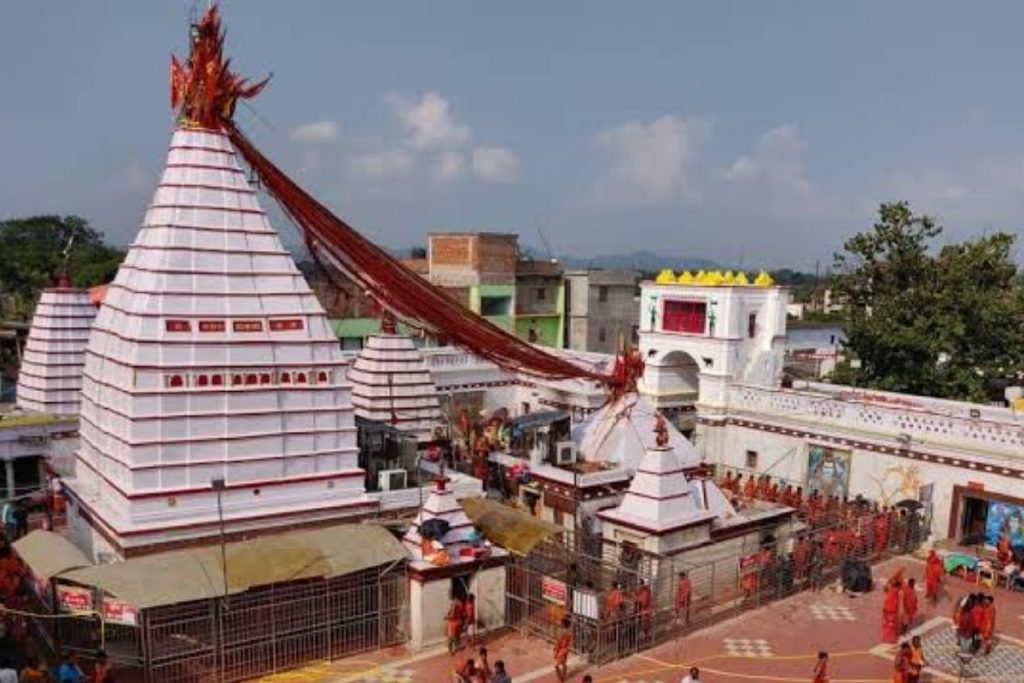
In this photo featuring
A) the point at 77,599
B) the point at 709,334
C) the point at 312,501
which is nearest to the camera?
the point at 77,599

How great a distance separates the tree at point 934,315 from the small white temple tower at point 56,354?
1083 inches

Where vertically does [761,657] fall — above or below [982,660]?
below

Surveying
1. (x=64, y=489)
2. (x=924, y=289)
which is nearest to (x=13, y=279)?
(x=64, y=489)

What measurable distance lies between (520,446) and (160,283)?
13.5m

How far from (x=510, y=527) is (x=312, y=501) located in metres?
4.22

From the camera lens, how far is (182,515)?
16.8m

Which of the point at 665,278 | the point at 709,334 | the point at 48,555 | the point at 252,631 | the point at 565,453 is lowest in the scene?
the point at 252,631

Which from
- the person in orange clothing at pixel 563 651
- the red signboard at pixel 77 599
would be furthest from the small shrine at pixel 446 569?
the red signboard at pixel 77 599

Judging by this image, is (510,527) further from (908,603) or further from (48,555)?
(48,555)

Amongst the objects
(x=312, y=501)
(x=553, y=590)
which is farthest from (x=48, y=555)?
(x=553, y=590)

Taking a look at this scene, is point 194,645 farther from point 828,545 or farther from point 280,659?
point 828,545

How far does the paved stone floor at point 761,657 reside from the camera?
1559 centimetres

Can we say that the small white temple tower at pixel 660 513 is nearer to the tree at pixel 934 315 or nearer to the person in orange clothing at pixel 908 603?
the person in orange clothing at pixel 908 603

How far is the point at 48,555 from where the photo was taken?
15867 millimetres
